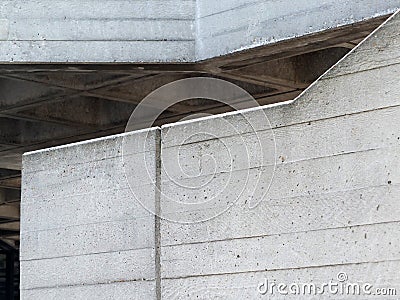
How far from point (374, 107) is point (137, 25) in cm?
414

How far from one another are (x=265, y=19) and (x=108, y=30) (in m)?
1.55

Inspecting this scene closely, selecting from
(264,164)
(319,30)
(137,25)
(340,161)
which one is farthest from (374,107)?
(137,25)

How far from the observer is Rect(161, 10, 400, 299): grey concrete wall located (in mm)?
4598

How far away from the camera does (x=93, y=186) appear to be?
592cm

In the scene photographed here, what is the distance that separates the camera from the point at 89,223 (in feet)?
19.4

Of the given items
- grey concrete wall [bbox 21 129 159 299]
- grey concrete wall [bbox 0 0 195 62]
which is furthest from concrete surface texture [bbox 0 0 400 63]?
grey concrete wall [bbox 21 129 159 299]

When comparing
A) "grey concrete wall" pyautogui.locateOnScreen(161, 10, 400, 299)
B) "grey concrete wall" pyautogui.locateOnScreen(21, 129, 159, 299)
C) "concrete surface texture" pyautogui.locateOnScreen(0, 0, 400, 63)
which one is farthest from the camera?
"concrete surface texture" pyautogui.locateOnScreen(0, 0, 400, 63)

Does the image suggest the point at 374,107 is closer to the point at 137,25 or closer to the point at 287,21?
the point at 287,21

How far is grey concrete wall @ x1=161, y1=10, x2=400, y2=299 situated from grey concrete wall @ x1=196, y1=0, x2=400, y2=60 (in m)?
2.55

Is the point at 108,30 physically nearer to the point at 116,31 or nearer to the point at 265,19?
the point at 116,31

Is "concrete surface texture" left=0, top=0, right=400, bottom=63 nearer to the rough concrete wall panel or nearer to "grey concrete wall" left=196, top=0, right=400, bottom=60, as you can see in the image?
"grey concrete wall" left=196, top=0, right=400, bottom=60

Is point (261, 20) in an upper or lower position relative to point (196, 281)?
upper

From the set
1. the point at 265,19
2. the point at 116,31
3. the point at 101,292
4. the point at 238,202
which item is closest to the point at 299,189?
the point at 238,202

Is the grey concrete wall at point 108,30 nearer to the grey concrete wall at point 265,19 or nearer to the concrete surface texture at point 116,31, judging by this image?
the concrete surface texture at point 116,31
